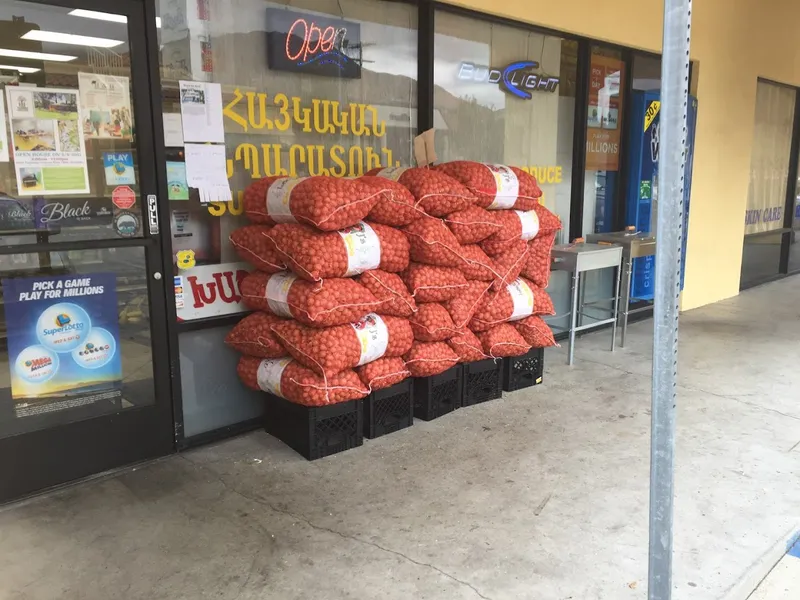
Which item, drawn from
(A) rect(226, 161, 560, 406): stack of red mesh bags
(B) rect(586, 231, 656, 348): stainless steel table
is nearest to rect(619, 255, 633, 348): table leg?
(B) rect(586, 231, 656, 348): stainless steel table

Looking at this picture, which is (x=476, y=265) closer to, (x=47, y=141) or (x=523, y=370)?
(x=523, y=370)

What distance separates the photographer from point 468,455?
11.5 feet

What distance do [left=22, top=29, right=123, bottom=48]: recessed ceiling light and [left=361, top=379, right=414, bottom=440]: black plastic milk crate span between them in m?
2.21

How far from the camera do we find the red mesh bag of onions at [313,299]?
3211mm

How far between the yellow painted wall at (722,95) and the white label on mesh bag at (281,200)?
382 cm

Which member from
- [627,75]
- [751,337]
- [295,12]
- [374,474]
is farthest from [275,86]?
[751,337]

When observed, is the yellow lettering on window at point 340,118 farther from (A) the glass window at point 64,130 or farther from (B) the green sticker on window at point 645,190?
(B) the green sticker on window at point 645,190

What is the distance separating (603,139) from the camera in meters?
6.04

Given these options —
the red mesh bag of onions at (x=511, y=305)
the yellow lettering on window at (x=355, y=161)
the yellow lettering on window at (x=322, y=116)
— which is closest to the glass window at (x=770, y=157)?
the red mesh bag of onions at (x=511, y=305)

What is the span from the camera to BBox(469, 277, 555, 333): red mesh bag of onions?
13.4 ft

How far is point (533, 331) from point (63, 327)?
279 cm

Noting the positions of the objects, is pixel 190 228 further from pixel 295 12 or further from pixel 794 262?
pixel 794 262

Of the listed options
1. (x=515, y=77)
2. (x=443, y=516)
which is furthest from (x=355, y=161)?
(x=443, y=516)

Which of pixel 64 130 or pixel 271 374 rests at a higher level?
pixel 64 130
